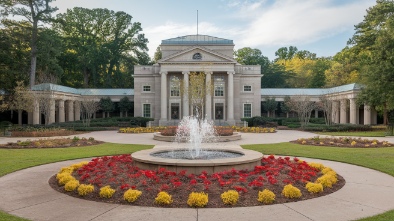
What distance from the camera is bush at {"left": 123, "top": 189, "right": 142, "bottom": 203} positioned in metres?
7.80

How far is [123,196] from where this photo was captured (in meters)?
8.11

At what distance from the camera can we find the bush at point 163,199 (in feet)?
25.0

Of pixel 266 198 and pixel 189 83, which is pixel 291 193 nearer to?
pixel 266 198

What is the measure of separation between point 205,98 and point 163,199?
131 ft

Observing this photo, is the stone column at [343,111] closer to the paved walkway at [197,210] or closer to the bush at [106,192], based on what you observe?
the paved walkway at [197,210]

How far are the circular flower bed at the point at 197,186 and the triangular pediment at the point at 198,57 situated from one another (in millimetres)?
37484

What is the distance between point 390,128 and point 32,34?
44880 millimetres

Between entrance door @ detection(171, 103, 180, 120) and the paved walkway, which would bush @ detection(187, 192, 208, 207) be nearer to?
the paved walkway

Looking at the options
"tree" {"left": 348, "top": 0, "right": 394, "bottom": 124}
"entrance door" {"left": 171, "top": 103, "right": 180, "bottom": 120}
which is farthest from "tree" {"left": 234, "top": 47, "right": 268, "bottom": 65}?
"tree" {"left": 348, "top": 0, "right": 394, "bottom": 124}

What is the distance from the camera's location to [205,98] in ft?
155

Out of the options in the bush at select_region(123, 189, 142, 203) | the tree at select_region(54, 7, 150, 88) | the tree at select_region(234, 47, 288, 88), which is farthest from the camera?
the tree at select_region(234, 47, 288, 88)

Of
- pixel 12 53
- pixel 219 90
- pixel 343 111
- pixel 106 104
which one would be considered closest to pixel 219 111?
pixel 219 90

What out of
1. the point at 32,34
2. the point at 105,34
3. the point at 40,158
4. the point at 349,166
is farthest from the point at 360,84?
the point at 105,34

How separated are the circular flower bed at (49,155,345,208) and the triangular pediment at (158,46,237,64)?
37.5 metres
